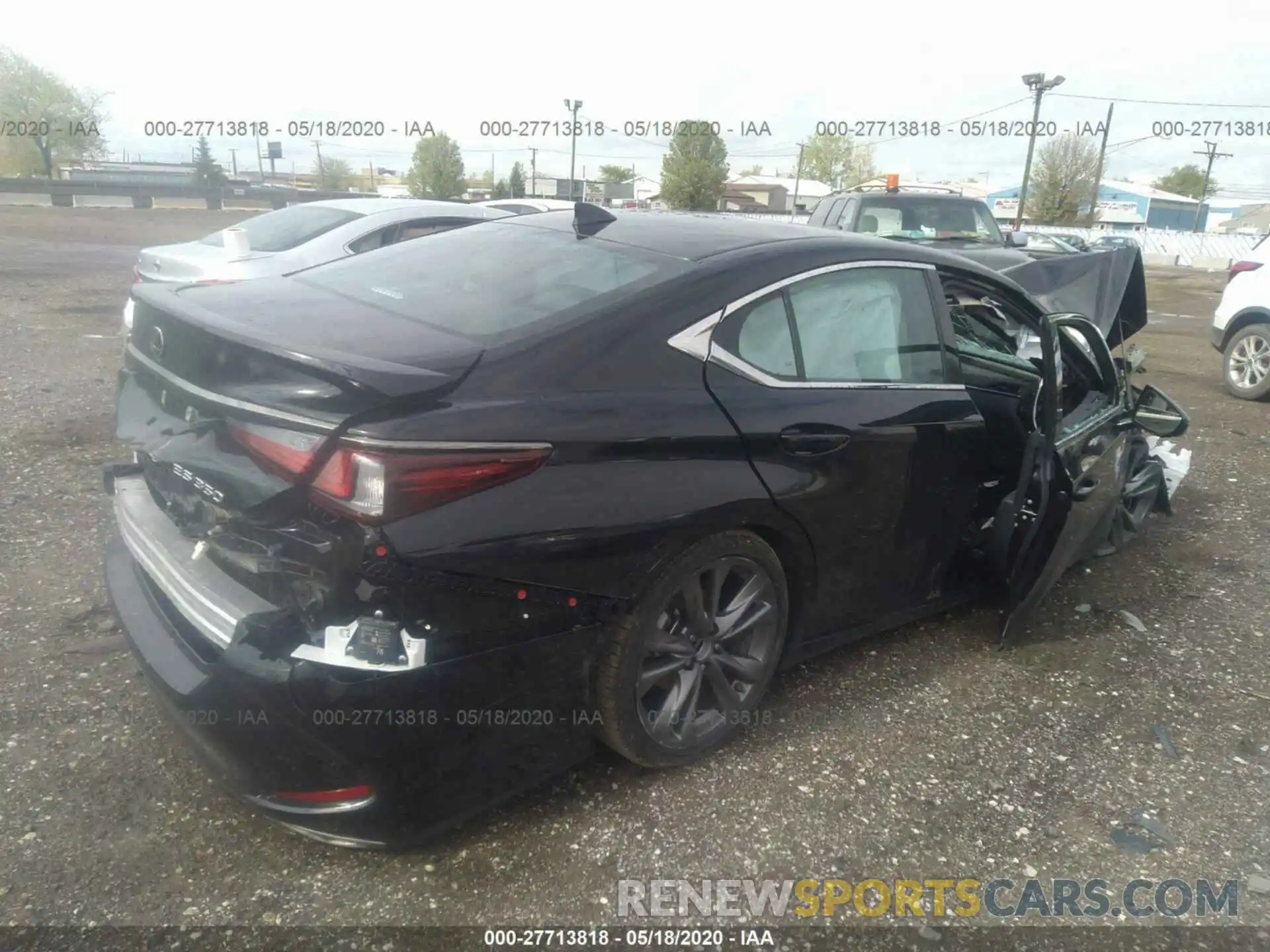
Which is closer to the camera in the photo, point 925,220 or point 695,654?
point 695,654

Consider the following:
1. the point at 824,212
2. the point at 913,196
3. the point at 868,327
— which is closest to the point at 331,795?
the point at 868,327

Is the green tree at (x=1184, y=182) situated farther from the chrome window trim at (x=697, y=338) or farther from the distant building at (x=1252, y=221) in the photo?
the chrome window trim at (x=697, y=338)

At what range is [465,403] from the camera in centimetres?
210

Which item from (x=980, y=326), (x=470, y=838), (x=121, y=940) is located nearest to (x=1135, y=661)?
(x=980, y=326)

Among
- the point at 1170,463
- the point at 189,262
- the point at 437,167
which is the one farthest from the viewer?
the point at 437,167

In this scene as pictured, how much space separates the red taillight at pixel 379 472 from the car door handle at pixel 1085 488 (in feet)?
8.51

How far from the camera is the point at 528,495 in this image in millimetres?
2119

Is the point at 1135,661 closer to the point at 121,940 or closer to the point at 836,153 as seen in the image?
the point at 121,940

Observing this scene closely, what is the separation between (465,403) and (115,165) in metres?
84.2

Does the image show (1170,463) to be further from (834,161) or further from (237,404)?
(834,161)

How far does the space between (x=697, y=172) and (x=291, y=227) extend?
170ft

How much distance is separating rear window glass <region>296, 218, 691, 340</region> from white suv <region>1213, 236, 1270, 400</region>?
8.19 metres

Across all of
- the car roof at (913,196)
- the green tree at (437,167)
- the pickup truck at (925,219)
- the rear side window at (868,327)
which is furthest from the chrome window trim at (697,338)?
the green tree at (437,167)

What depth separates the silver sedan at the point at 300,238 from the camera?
657 centimetres
